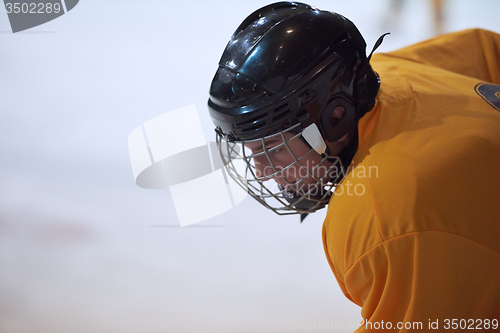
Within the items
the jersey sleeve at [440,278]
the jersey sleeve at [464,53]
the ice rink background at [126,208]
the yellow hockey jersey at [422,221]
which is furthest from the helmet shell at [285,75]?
the ice rink background at [126,208]

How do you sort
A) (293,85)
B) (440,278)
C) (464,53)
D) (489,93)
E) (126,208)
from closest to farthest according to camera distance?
(440,278), (293,85), (489,93), (464,53), (126,208)

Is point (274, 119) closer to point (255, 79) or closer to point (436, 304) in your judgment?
point (255, 79)

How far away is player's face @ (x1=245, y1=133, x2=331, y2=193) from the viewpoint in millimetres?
869

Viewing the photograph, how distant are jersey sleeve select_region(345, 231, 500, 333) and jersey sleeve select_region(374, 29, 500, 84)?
676 millimetres

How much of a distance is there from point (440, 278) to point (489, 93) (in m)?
0.49

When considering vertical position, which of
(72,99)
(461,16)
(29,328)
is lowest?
(29,328)

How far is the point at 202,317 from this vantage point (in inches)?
53.6

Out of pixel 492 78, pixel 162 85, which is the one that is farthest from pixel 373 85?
pixel 162 85

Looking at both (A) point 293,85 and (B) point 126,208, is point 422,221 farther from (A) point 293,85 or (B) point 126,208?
(B) point 126,208

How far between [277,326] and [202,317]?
0.23m

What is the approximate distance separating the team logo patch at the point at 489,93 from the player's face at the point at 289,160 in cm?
37

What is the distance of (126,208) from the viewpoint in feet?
5.65

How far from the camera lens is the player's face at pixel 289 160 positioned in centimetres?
87

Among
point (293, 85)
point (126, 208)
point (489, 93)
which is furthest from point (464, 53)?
point (126, 208)
